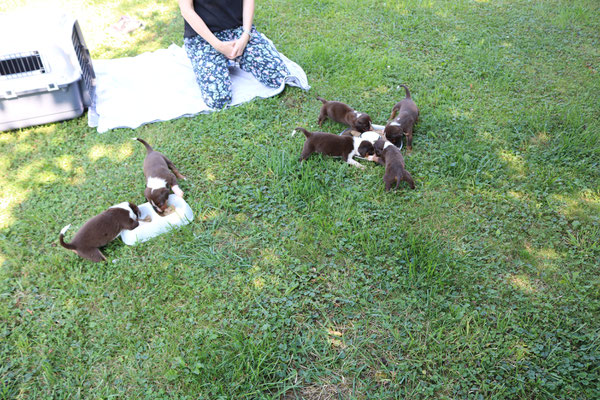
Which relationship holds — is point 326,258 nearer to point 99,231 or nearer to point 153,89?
point 99,231

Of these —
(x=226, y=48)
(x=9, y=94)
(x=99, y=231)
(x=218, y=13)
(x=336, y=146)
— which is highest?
(x=218, y=13)

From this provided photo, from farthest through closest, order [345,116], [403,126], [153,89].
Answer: [153,89], [345,116], [403,126]

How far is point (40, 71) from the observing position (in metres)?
4.07

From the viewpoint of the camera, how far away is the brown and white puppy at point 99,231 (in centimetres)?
298

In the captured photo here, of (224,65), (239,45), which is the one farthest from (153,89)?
(239,45)

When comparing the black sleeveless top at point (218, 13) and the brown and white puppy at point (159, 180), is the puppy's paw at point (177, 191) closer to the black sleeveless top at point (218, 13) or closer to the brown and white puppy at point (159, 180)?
the brown and white puppy at point (159, 180)

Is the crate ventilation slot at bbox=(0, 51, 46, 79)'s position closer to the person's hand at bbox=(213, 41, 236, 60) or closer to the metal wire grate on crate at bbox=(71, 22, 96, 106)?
the metal wire grate on crate at bbox=(71, 22, 96, 106)

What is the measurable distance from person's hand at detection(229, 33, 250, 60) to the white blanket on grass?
35 cm

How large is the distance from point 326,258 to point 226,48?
3024 mm

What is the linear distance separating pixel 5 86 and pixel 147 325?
2.98 m

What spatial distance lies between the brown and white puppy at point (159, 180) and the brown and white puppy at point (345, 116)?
1.64 metres

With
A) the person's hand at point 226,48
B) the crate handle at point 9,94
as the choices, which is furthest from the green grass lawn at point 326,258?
the person's hand at point 226,48

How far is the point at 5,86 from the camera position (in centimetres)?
396

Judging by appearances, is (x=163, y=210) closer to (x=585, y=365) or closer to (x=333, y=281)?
(x=333, y=281)
